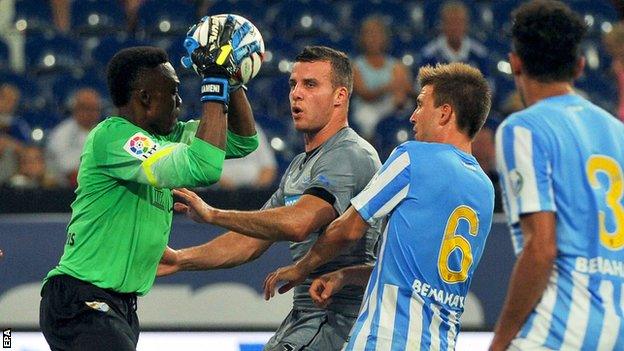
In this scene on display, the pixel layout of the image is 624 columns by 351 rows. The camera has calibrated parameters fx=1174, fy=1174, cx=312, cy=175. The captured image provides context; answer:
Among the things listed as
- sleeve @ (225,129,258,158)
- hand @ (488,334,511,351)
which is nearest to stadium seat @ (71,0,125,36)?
sleeve @ (225,129,258,158)

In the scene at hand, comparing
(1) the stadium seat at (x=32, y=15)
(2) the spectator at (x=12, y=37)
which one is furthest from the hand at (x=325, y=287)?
(1) the stadium seat at (x=32, y=15)

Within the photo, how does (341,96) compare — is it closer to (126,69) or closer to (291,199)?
(291,199)

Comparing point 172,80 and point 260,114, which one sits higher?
point 172,80

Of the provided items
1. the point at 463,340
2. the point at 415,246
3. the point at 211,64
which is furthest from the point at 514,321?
the point at 463,340

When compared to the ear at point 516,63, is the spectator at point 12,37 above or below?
below

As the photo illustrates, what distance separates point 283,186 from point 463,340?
3.30 meters

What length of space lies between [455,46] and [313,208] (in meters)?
6.78

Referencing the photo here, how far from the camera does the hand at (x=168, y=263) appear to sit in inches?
213

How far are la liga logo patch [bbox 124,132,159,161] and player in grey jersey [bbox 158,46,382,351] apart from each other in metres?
0.21

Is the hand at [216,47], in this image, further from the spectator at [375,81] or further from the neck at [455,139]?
the spectator at [375,81]

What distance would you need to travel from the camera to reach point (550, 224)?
→ 11.8ft

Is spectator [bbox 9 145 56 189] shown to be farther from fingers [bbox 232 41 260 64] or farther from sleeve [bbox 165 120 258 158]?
fingers [bbox 232 41 260 64]

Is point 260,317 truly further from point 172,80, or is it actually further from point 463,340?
point 172,80

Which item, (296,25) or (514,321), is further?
(296,25)
